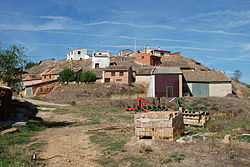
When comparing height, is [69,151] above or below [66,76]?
below

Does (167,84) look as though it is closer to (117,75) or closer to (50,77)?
(117,75)

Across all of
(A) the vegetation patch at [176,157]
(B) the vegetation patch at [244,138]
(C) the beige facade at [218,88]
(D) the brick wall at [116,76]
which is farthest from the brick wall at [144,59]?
(A) the vegetation patch at [176,157]

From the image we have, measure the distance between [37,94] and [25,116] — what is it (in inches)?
951

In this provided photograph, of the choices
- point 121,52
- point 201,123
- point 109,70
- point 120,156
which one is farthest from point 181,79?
point 121,52

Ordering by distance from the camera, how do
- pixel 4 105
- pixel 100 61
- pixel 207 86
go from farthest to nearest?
pixel 100 61 → pixel 207 86 → pixel 4 105

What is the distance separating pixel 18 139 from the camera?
11031 millimetres

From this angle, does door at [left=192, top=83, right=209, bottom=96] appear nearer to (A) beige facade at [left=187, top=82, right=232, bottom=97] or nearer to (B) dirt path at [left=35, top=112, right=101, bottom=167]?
(A) beige facade at [left=187, top=82, right=232, bottom=97]

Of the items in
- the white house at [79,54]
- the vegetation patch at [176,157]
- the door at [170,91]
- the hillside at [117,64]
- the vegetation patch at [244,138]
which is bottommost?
the vegetation patch at [176,157]

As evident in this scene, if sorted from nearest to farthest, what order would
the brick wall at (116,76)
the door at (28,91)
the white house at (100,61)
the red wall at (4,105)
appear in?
the red wall at (4,105) → the door at (28,91) → the brick wall at (116,76) → the white house at (100,61)

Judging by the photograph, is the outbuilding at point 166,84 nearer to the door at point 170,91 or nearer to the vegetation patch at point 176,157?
the door at point 170,91

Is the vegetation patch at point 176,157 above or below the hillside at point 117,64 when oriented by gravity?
below

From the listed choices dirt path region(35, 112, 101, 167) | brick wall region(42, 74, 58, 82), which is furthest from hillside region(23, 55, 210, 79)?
dirt path region(35, 112, 101, 167)

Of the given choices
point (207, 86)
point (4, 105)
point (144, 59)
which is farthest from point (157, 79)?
point (4, 105)

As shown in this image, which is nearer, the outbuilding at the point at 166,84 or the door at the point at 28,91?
the outbuilding at the point at 166,84
